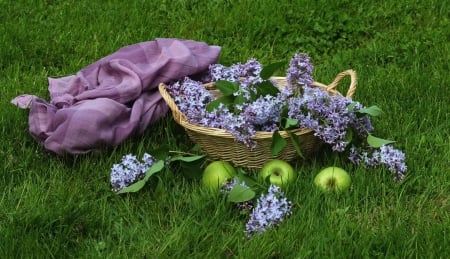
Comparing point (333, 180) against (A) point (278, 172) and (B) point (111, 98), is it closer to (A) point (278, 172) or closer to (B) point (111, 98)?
(A) point (278, 172)

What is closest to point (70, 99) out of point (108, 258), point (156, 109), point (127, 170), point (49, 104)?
point (49, 104)

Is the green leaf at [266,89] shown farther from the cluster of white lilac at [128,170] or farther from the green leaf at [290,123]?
the cluster of white lilac at [128,170]

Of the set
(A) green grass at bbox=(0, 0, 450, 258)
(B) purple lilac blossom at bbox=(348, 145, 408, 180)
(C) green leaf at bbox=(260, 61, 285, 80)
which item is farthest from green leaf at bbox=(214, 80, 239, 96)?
(B) purple lilac blossom at bbox=(348, 145, 408, 180)

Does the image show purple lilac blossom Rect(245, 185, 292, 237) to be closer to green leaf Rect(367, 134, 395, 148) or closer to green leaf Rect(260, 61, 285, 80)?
green leaf Rect(367, 134, 395, 148)

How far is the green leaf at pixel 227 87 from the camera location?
3.20m

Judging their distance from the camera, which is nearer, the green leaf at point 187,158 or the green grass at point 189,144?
the green grass at point 189,144

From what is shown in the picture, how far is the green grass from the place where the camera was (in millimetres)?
2654

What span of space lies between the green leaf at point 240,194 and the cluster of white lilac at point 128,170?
41cm

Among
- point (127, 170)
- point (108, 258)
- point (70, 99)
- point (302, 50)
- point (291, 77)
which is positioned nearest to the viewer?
point (108, 258)

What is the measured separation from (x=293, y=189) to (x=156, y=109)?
32.9 inches

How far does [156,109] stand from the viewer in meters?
3.45

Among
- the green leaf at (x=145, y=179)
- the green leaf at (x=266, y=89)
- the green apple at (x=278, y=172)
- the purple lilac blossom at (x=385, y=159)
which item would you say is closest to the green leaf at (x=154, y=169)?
the green leaf at (x=145, y=179)

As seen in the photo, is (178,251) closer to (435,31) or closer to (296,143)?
(296,143)

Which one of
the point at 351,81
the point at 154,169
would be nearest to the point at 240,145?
the point at 154,169
